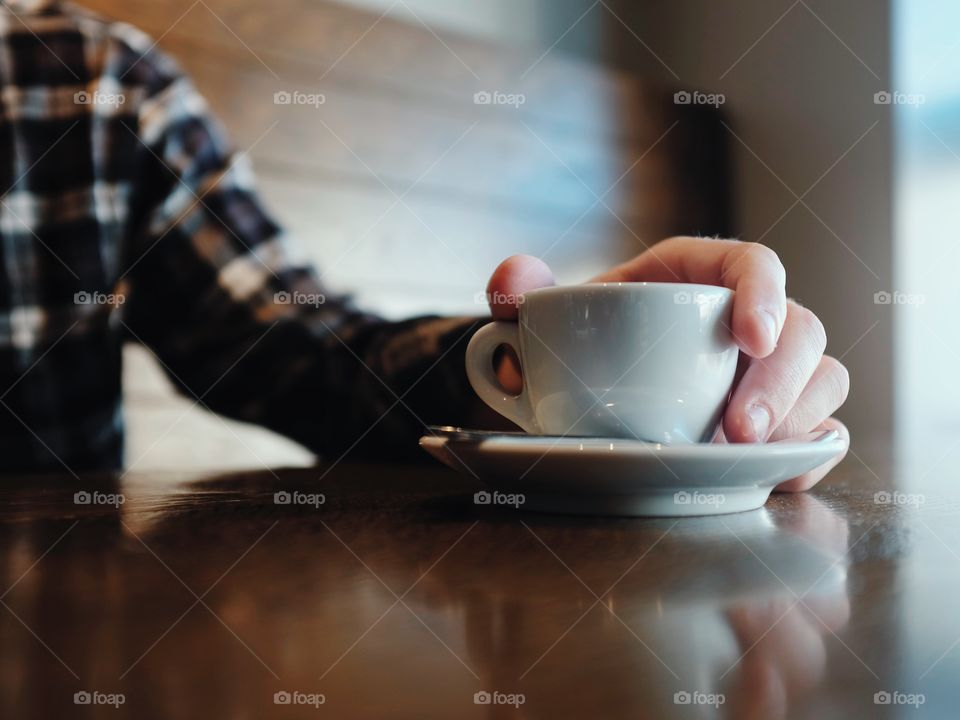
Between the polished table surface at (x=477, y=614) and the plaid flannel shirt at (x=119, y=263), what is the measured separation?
0.63m

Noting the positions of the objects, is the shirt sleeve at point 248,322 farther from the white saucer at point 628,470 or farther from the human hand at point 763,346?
the white saucer at point 628,470

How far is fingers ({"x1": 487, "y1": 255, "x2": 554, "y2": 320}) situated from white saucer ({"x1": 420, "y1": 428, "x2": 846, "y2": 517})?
127 millimetres

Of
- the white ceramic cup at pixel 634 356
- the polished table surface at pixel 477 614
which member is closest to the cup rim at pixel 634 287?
the white ceramic cup at pixel 634 356

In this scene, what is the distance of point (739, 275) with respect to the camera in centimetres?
50

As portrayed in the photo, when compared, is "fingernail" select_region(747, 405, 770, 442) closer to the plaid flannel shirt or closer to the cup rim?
the cup rim

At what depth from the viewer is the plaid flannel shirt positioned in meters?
1.03

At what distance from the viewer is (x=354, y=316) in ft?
3.25

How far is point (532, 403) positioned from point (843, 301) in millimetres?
1973

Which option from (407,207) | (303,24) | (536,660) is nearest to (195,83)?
(303,24)

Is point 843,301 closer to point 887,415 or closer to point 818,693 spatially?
point 887,415

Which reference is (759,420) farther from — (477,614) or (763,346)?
(477,614)

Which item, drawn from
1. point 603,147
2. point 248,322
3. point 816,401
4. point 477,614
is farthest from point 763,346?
point 603,147

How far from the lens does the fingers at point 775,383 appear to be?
457 mm

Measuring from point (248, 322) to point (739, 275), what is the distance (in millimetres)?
704
